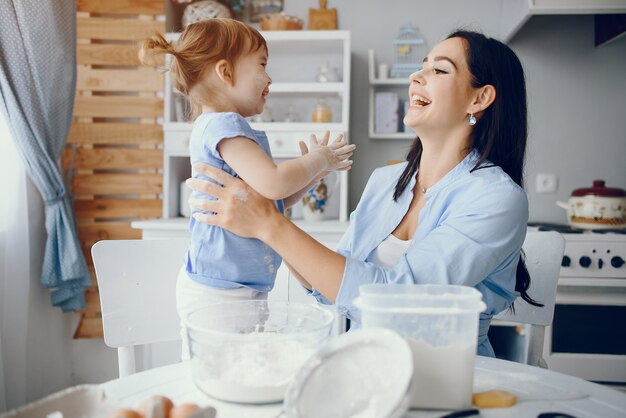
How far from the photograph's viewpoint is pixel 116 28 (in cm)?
265

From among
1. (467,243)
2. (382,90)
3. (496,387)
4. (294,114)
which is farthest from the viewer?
(382,90)

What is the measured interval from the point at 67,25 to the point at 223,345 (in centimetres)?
221

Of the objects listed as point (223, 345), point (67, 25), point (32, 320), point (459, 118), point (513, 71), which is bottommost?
point (32, 320)

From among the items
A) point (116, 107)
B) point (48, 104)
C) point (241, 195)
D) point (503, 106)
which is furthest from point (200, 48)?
point (116, 107)

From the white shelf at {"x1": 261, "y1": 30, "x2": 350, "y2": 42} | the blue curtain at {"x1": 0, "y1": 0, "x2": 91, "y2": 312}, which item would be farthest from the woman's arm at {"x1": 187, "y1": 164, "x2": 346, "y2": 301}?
the white shelf at {"x1": 261, "y1": 30, "x2": 350, "y2": 42}

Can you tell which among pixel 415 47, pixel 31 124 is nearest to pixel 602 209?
pixel 415 47

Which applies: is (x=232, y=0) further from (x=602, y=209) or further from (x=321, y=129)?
(x=602, y=209)

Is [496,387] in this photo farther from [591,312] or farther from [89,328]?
[89,328]

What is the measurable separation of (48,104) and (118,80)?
462 millimetres

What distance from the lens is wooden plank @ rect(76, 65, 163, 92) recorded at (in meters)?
2.67

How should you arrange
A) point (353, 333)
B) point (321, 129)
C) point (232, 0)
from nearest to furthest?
→ point (353, 333)
point (321, 129)
point (232, 0)

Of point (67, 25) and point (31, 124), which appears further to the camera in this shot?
point (67, 25)

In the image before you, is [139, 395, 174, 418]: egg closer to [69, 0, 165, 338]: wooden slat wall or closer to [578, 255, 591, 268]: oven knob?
[578, 255, 591, 268]: oven knob

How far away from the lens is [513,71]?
130 centimetres
